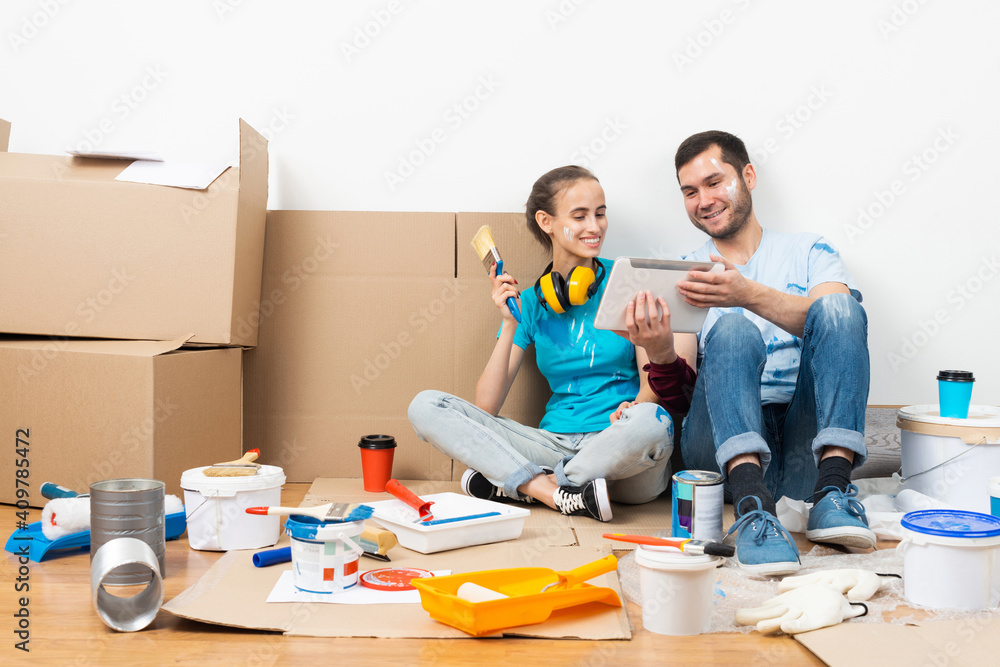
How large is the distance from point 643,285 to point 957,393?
0.77 meters

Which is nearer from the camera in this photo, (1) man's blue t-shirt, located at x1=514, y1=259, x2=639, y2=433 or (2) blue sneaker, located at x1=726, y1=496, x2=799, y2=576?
(2) blue sneaker, located at x1=726, y1=496, x2=799, y2=576

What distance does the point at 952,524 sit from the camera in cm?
112

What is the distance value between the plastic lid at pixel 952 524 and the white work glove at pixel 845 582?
0.10m

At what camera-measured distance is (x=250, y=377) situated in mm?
2127

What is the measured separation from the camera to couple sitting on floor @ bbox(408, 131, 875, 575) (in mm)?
1424

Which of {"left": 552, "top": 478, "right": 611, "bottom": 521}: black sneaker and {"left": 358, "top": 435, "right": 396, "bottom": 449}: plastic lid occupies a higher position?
{"left": 358, "top": 435, "right": 396, "bottom": 449}: plastic lid

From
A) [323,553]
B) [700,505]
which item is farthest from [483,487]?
[323,553]

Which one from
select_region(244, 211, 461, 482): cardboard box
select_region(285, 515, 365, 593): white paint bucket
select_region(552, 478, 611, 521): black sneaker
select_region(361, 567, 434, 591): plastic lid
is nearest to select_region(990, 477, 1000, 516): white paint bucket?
select_region(552, 478, 611, 521): black sneaker

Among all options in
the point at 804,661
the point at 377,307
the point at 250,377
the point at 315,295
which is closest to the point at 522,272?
the point at 377,307

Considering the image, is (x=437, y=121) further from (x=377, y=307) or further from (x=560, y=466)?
(x=560, y=466)

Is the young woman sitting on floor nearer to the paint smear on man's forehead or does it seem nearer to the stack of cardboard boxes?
the paint smear on man's forehead

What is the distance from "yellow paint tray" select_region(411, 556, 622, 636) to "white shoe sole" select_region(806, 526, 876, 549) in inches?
18.0

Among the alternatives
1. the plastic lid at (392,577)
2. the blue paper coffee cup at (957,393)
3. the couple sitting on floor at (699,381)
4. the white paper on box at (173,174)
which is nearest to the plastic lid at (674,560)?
the couple sitting on floor at (699,381)

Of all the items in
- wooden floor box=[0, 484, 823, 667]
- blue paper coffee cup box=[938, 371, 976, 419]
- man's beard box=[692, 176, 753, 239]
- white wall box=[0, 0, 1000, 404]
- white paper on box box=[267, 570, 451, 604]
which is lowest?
wooden floor box=[0, 484, 823, 667]
